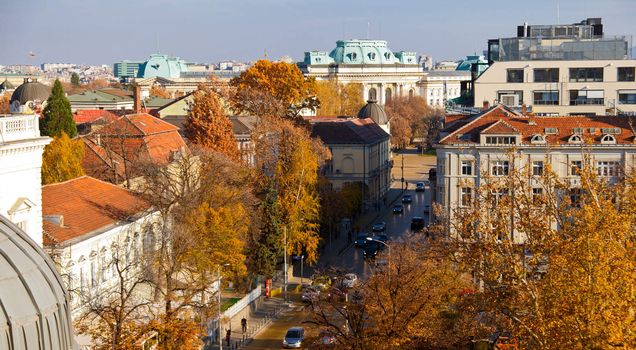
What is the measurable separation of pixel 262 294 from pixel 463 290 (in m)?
18.1

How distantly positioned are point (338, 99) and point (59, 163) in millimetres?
94455

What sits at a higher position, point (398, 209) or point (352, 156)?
point (352, 156)

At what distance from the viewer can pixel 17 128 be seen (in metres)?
37.6

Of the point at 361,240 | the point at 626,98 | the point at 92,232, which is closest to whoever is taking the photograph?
the point at 92,232

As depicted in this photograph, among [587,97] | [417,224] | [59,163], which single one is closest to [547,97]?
[587,97]

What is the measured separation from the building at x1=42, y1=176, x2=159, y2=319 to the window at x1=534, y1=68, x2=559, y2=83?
31450 mm

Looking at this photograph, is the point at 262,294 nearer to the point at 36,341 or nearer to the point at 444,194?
the point at 444,194

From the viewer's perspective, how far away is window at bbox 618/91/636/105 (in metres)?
74.8

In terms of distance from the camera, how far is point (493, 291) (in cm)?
3212

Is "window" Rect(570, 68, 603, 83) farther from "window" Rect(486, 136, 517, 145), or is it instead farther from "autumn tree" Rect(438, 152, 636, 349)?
"autumn tree" Rect(438, 152, 636, 349)

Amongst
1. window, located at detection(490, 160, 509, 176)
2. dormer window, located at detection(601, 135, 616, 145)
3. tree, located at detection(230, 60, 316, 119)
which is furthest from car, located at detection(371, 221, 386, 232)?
dormer window, located at detection(601, 135, 616, 145)

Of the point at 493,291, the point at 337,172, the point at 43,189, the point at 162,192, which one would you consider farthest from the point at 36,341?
the point at 337,172

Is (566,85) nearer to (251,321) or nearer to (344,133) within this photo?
(344,133)

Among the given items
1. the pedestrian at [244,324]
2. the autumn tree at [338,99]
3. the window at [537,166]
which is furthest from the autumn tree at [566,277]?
the autumn tree at [338,99]
